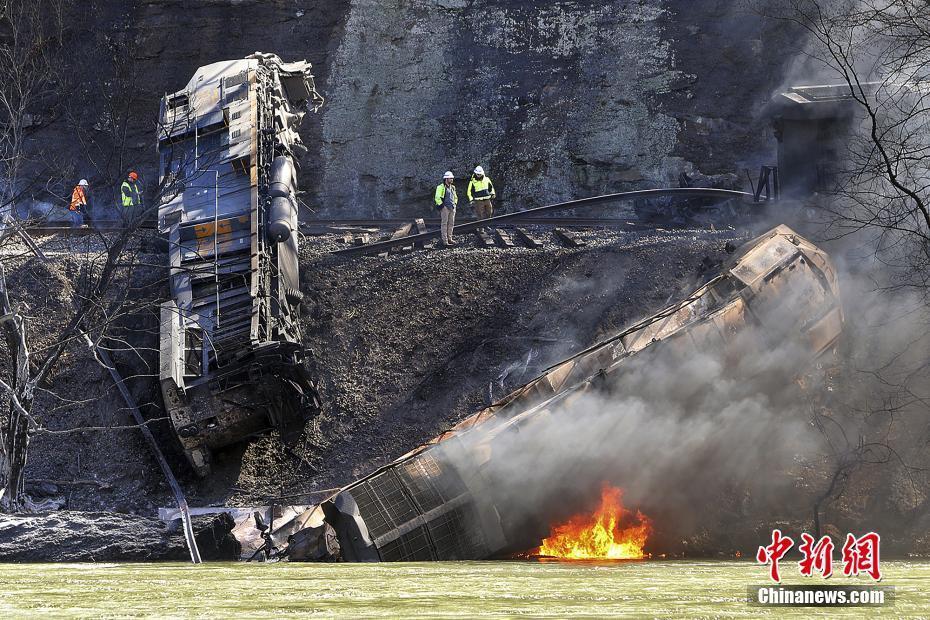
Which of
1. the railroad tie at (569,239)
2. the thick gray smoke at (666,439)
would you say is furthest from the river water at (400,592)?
the railroad tie at (569,239)

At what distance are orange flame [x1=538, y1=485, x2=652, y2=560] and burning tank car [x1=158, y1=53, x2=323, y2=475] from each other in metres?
4.42

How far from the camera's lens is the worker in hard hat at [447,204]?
19516mm

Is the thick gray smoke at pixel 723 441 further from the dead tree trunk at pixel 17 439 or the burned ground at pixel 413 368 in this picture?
the dead tree trunk at pixel 17 439

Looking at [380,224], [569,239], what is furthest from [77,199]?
[569,239]

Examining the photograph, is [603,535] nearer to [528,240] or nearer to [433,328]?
[433,328]

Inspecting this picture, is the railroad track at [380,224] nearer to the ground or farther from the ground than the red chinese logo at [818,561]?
farther from the ground

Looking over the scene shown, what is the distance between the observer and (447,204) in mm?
19719

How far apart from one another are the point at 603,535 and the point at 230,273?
6.88m

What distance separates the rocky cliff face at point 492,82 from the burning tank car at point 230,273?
8.86m

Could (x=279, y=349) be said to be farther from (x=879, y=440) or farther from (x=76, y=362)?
(x=879, y=440)

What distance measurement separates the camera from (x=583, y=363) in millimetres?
13859

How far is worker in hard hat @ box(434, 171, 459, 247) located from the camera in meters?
19.5

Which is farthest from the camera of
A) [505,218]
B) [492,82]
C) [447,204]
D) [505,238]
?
[492,82]

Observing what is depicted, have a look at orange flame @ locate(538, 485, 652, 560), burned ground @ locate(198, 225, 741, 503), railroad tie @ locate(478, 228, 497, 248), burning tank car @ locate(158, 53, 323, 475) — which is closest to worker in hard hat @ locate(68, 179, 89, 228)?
burning tank car @ locate(158, 53, 323, 475)
